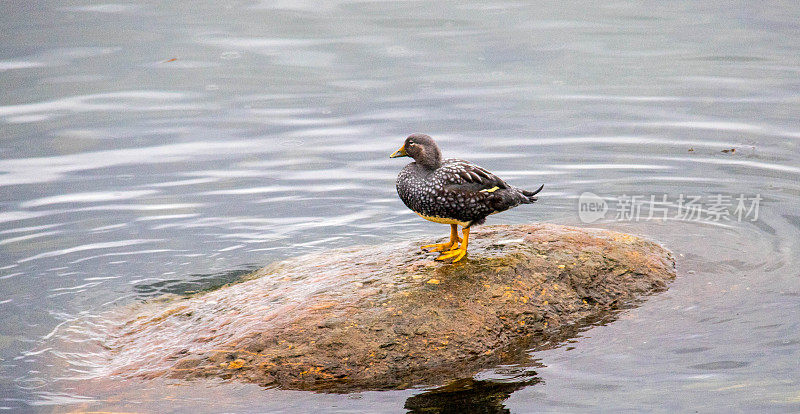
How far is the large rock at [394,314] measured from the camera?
6121 mm

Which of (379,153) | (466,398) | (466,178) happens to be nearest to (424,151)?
(466,178)

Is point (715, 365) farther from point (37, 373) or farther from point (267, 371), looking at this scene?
point (37, 373)

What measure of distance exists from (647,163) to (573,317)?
5240mm

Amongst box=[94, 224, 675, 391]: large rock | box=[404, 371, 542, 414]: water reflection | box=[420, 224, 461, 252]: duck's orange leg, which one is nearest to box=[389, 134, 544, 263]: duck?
box=[420, 224, 461, 252]: duck's orange leg

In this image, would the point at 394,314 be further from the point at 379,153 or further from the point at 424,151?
the point at 379,153

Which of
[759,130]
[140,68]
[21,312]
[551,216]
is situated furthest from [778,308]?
[140,68]

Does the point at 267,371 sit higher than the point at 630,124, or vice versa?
the point at 630,124

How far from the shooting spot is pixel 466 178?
666 centimetres

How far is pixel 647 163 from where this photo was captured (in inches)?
448

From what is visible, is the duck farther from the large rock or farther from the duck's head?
the large rock

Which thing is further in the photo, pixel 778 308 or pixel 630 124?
pixel 630 124

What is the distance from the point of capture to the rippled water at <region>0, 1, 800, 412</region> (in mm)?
6395

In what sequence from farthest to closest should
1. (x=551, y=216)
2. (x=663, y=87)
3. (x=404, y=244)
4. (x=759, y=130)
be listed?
(x=663, y=87) → (x=759, y=130) → (x=551, y=216) → (x=404, y=244)

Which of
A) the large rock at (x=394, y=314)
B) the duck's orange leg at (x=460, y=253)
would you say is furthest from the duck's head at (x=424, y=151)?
the large rock at (x=394, y=314)
